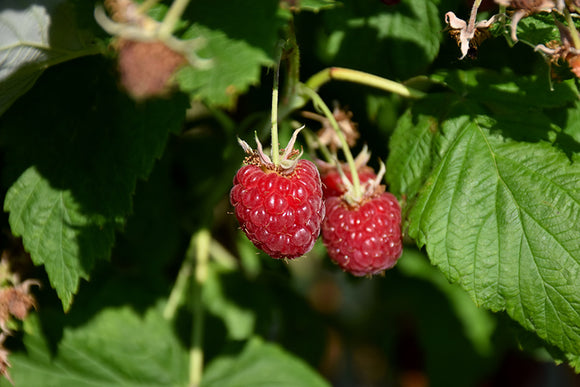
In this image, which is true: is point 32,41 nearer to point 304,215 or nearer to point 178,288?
point 304,215

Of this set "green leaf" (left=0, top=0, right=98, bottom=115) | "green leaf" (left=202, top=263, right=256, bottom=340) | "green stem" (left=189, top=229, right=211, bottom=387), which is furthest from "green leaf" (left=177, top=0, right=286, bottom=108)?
"green leaf" (left=202, top=263, right=256, bottom=340)

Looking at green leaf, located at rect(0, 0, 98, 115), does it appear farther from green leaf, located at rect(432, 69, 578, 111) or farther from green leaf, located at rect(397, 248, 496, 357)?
green leaf, located at rect(397, 248, 496, 357)

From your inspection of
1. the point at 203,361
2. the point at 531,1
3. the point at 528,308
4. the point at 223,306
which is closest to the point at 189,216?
the point at 223,306

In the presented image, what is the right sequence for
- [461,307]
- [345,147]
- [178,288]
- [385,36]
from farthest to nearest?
1. [461,307]
2. [178,288]
3. [385,36]
4. [345,147]

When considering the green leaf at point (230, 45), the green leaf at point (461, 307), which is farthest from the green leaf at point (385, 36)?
the green leaf at point (461, 307)

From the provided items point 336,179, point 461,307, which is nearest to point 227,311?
point 336,179

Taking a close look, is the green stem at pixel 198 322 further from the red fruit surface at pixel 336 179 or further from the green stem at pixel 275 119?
the green stem at pixel 275 119

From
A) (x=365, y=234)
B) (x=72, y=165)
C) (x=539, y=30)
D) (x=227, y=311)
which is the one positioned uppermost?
(x=539, y=30)
